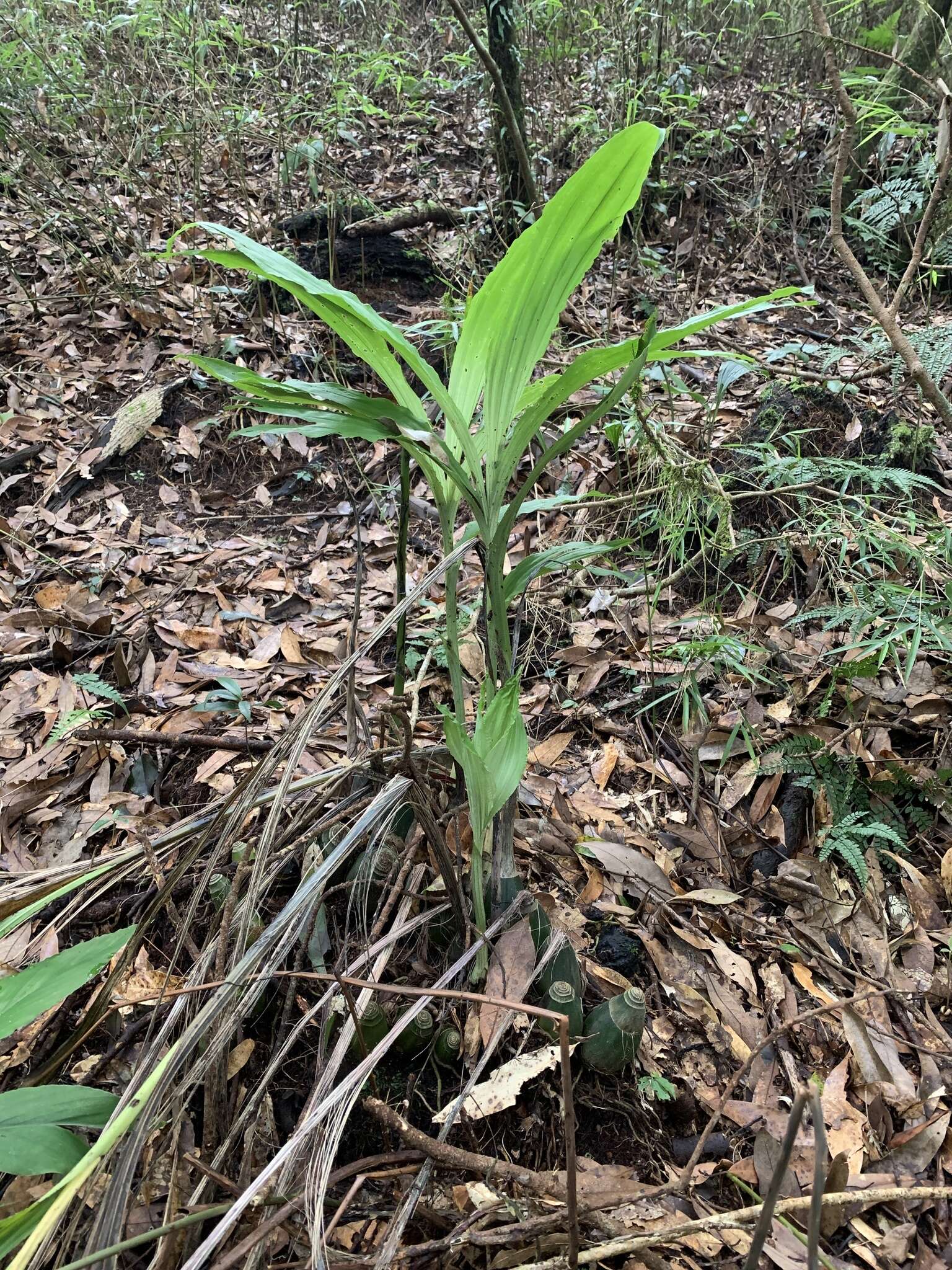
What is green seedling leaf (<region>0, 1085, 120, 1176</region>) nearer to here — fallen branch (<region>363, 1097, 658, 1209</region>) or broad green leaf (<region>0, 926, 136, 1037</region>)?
broad green leaf (<region>0, 926, 136, 1037</region>)

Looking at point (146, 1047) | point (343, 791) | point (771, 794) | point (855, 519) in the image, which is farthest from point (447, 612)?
point (855, 519)

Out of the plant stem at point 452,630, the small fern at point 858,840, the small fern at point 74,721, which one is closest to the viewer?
the plant stem at point 452,630

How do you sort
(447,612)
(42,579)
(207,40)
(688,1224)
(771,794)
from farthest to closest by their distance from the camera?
(207,40)
(42,579)
(771,794)
(447,612)
(688,1224)

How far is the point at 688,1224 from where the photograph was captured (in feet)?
2.39

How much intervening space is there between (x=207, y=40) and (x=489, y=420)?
426 centimetres

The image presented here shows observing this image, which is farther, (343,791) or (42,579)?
(42,579)

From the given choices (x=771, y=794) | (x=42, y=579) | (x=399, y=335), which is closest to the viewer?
(x=399, y=335)

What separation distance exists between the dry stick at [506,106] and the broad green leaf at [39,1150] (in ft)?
11.2

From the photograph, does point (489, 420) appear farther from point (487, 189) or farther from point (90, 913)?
point (487, 189)

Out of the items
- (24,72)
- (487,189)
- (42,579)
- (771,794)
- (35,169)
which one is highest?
(24,72)

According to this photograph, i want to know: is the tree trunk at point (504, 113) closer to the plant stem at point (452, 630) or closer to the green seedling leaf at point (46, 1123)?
the plant stem at point (452, 630)

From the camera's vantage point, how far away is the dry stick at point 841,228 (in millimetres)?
1526

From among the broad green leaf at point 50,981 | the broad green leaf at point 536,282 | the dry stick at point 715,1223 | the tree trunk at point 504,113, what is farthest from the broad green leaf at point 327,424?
the tree trunk at point 504,113

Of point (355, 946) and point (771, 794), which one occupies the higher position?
point (771, 794)
